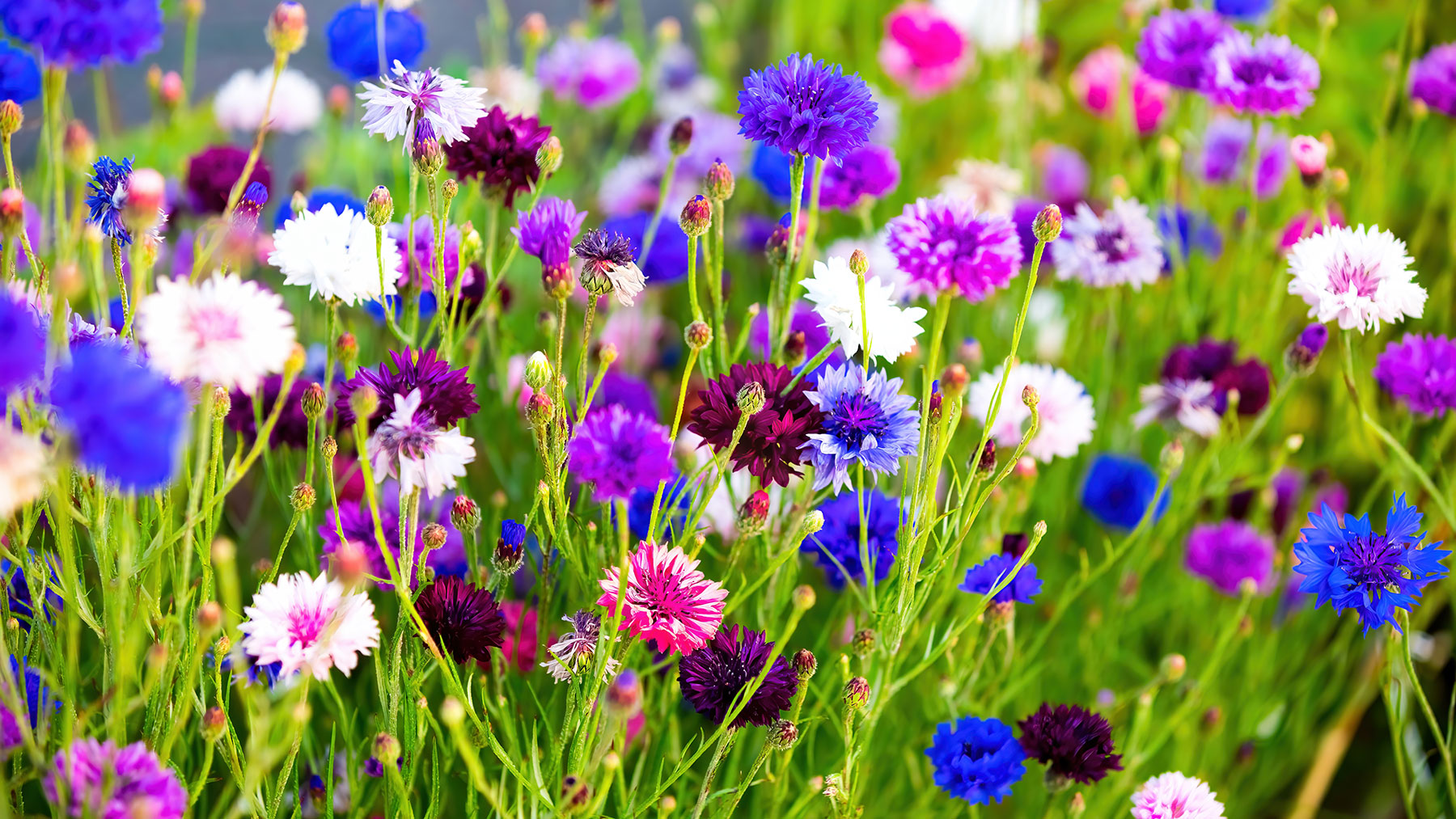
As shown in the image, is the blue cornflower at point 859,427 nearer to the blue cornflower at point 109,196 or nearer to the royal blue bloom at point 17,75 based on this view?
the blue cornflower at point 109,196

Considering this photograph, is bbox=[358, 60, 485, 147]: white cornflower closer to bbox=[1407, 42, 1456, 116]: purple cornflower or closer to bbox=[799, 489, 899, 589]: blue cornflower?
bbox=[799, 489, 899, 589]: blue cornflower

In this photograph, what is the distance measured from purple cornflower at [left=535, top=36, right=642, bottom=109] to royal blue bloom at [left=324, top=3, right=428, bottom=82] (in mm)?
291

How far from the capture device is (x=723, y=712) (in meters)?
0.50

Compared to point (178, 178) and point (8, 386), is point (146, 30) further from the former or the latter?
point (178, 178)

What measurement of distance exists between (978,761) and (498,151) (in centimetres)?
43

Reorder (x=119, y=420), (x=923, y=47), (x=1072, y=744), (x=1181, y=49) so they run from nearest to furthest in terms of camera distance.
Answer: (x=119, y=420) < (x=1072, y=744) < (x=1181, y=49) < (x=923, y=47)

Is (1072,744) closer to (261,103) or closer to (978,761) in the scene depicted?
(978,761)

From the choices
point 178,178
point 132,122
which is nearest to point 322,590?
point 178,178

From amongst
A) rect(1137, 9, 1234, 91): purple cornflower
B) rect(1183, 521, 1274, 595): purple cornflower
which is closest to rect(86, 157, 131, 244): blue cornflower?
rect(1137, 9, 1234, 91): purple cornflower

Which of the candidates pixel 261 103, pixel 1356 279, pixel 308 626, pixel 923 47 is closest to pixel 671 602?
pixel 308 626

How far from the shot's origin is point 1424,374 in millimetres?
667

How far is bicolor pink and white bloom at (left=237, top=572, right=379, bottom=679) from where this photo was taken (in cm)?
43

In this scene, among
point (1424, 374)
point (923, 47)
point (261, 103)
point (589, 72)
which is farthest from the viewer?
point (923, 47)

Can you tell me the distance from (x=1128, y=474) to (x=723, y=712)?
465mm
